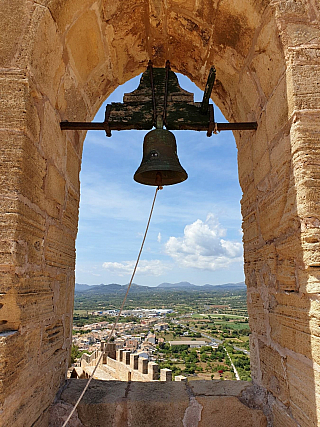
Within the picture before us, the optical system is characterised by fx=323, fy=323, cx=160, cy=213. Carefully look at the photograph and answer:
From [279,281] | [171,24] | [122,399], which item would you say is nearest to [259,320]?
[279,281]

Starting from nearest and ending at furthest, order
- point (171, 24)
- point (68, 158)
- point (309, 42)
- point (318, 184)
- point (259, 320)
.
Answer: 1. point (318, 184)
2. point (309, 42)
3. point (259, 320)
4. point (68, 158)
5. point (171, 24)

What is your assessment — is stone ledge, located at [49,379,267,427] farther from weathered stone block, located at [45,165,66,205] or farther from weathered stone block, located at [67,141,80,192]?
weathered stone block, located at [67,141,80,192]

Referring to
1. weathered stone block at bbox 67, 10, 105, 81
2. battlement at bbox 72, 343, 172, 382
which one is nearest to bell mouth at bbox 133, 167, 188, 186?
weathered stone block at bbox 67, 10, 105, 81

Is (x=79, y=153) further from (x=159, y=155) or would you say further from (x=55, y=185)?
(x=159, y=155)

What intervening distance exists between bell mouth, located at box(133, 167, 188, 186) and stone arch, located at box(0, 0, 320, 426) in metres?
0.53

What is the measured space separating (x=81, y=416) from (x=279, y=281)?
147cm

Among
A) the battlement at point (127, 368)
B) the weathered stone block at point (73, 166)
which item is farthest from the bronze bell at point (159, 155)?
the battlement at point (127, 368)

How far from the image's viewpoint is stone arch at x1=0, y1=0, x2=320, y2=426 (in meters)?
1.58

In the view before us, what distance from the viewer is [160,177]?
243cm

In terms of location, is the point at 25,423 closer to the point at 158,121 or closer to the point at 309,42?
the point at 158,121

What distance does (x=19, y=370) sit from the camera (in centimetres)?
158

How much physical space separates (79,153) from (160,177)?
32.7 inches

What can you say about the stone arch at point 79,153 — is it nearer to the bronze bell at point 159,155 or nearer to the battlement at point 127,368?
the bronze bell at point 159,155

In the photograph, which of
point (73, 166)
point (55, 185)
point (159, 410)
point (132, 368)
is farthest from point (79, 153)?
point (132, 368)
